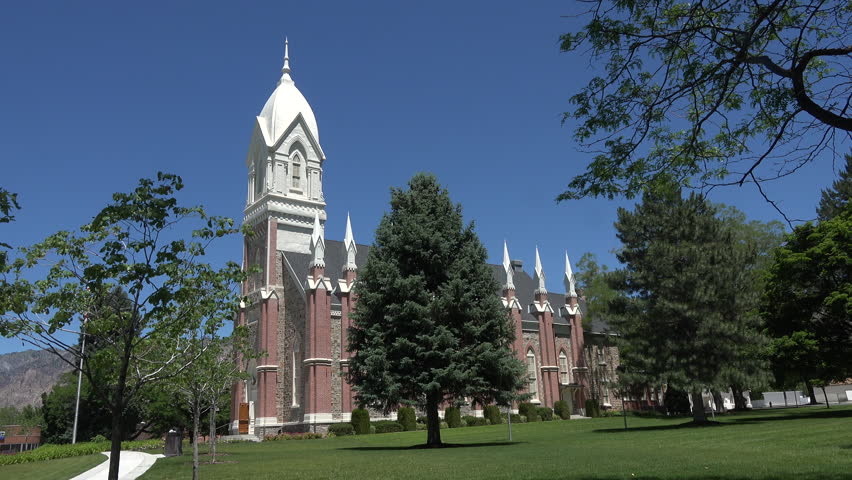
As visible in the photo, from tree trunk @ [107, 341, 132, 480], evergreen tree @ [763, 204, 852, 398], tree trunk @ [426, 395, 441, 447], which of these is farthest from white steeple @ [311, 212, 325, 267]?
tree trunk @ [107, 341, 132, 480]

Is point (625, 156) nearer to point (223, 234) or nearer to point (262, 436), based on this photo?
point (223, 234)

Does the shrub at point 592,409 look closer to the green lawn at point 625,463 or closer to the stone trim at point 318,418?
the stone trim at point 318,418

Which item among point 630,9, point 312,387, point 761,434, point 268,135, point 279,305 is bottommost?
point 761,434

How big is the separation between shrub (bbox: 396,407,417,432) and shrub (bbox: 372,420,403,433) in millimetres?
307

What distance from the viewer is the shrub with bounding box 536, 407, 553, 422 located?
47150 mm

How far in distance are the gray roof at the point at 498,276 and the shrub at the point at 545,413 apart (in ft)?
25.7

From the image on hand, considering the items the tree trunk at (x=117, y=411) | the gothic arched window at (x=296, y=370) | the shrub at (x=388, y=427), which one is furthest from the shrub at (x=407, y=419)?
the tree trunk at (x=117, y=411)

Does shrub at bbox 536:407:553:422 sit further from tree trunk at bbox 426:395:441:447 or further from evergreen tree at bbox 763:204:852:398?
tree trunk at bbox 426:395:441:447

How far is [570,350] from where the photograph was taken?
5647cm

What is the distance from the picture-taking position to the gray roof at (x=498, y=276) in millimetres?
47281

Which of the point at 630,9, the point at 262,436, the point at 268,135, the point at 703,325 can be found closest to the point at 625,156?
the point at 630,9

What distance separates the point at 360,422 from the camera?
37969mm

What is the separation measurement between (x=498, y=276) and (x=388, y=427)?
2268 centimetres

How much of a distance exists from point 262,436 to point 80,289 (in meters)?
33.7
